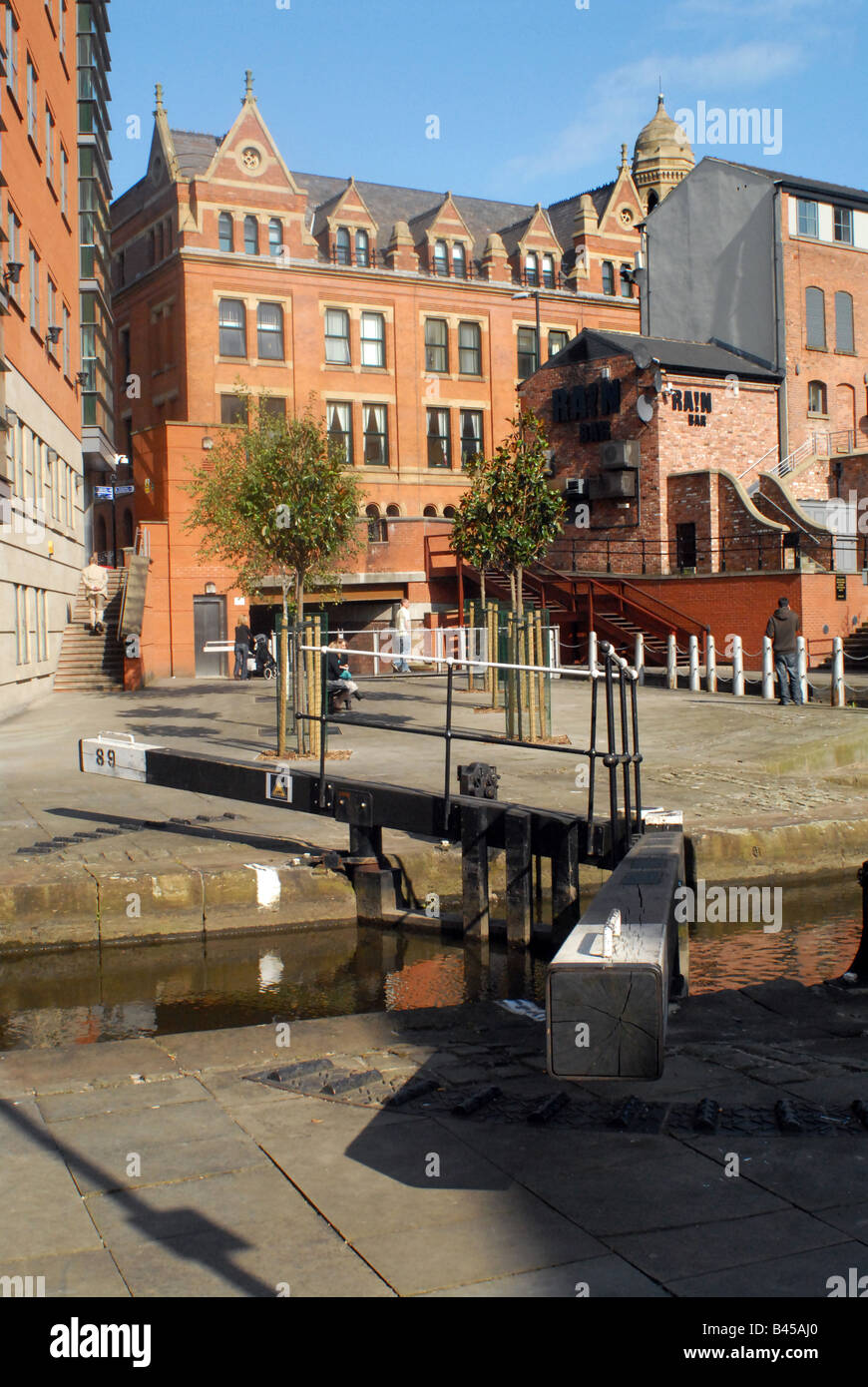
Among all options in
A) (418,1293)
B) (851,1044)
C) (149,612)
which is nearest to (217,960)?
(851,1044)

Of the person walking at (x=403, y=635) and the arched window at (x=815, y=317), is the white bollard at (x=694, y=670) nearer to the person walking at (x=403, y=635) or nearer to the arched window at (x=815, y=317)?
the person walking at (x=403, y=635)

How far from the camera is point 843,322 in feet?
147

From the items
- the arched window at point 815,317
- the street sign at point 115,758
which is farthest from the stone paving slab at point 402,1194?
the arched window at point 815,317

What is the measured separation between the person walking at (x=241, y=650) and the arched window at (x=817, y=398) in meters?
21.8

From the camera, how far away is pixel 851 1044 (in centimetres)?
618

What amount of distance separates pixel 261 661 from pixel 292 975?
25.0 metres

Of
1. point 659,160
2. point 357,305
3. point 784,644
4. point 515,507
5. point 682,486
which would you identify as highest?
point 659,160

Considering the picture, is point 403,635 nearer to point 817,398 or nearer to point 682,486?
point 682,486

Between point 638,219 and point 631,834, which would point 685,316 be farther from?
point 631,834

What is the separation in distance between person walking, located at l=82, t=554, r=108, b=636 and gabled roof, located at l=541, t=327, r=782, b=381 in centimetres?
1689

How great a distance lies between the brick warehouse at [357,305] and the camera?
43.2 meters

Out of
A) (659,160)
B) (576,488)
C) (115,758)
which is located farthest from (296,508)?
(659,160)

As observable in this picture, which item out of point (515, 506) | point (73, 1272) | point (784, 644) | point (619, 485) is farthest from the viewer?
point (619, 485)
